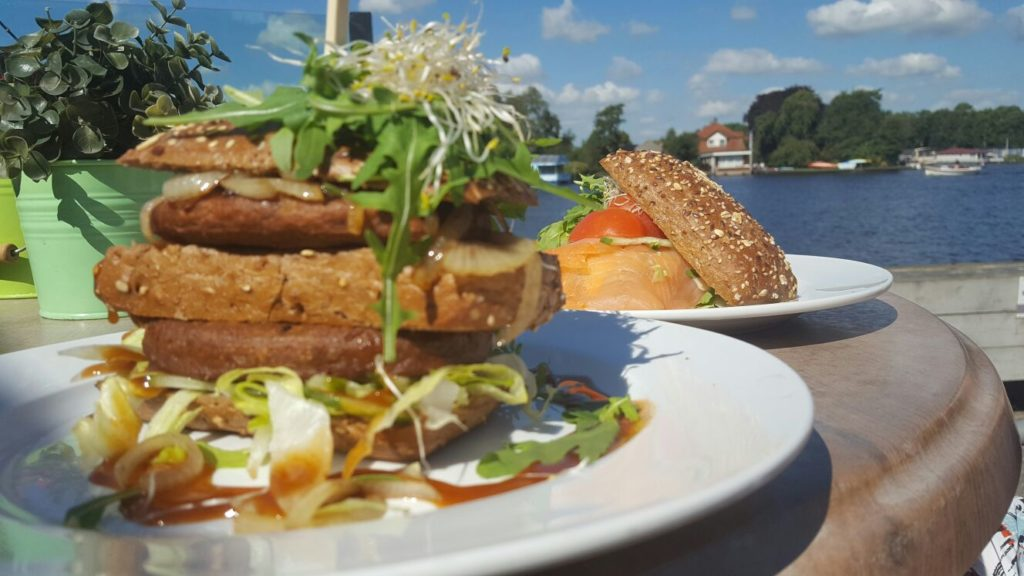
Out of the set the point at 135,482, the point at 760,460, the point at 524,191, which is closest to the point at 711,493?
the point at 760,460

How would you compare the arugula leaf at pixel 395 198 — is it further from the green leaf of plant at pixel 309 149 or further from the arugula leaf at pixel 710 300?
the arugula leaf at pixel 710 300

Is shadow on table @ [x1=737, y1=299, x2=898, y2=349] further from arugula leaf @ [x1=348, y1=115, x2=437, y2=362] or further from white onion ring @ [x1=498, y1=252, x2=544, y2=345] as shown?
arugula leaf @ [x1=348, y1=115, x2=437, y2=362]

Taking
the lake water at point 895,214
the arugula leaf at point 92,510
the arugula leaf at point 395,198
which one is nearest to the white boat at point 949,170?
the lake water at point 895,214

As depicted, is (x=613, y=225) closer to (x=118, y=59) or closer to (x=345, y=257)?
(x=345, y=257)

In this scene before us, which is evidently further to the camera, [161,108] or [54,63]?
[54,63]

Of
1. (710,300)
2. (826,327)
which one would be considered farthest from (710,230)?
(826,327)
